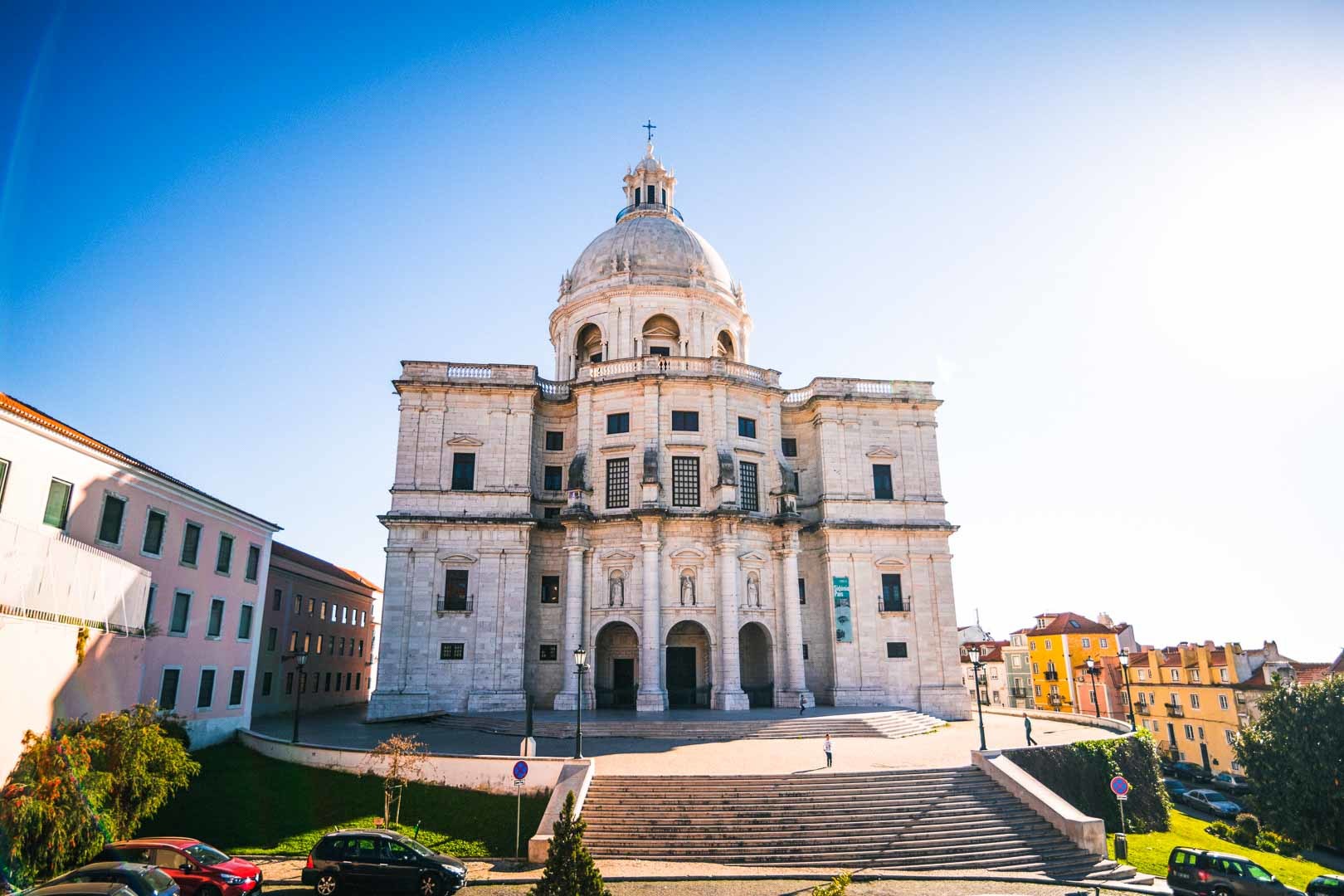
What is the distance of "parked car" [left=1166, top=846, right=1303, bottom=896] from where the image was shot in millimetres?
19719

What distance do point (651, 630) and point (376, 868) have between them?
21.9 metres

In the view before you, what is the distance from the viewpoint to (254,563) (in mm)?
33062

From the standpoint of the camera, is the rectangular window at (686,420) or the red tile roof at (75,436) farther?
the rectangular window at (686,420)

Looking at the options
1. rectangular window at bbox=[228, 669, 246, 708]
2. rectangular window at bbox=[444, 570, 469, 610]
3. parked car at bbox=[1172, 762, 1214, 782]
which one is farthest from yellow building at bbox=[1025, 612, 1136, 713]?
rectangular window at bbox=[228, 669, 246, 708]

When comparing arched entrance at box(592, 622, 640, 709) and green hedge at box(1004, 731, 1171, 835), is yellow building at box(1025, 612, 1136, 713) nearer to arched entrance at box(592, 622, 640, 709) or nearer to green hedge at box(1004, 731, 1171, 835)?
green hedge at box(1004, 731, 1171, 835)

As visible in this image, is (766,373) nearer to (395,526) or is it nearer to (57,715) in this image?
(395,526)

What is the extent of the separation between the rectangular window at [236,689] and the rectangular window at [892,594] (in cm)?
3110

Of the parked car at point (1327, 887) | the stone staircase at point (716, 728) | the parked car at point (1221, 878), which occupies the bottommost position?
the parked car at point (1327, 887)

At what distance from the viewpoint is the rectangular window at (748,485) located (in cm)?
4212

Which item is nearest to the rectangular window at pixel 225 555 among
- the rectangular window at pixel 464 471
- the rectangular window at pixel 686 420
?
the rectangular window at pixel 464 471

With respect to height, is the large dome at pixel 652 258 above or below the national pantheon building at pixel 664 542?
above

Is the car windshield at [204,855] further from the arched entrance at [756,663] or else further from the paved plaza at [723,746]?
the arched entrance at [756,663]

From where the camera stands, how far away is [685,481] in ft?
136

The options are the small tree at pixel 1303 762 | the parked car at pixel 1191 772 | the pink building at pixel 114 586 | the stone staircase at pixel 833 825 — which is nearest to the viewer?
the pink building at pixel 114 586
